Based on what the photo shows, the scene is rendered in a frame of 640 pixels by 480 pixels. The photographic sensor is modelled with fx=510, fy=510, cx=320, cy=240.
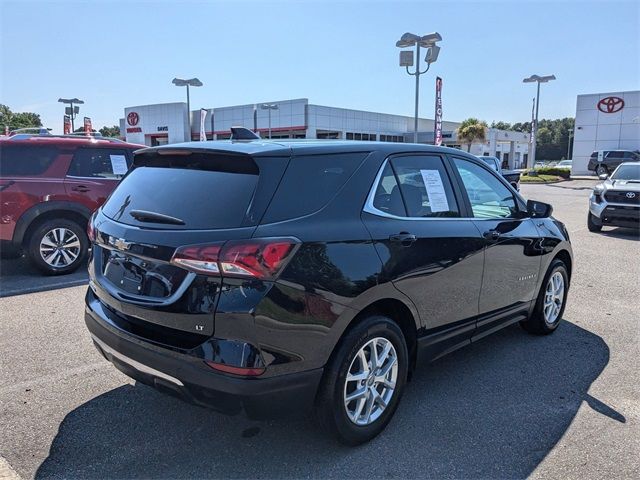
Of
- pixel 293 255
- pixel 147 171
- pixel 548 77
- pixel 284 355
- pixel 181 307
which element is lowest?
pixel 284 355

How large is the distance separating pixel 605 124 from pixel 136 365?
46.0 metres

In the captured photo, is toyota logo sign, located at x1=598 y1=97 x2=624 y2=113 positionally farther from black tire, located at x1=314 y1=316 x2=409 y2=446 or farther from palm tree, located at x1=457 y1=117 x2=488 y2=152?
black tire, located at x1=314 y1=316 x2=409 y2=446

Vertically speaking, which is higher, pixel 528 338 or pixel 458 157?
pixel 458 157

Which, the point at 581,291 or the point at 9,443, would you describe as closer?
the point at 9,443

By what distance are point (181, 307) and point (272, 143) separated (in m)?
1.11

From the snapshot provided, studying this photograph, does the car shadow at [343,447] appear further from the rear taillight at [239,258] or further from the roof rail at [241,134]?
the roof rail at [241,134]

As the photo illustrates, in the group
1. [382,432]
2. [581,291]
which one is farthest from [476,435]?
[581,291]

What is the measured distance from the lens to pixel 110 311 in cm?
300

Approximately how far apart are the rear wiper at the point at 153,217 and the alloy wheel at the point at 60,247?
4651 mm

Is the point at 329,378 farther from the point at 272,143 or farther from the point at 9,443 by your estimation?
the point at 9,443

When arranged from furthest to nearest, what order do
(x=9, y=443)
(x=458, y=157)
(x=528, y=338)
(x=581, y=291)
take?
(x=581, y=291) < (x=528, y=338) < (x=458, y=157) < (x=9, y=443)

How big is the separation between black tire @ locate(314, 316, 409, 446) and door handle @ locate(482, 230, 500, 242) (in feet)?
4.04

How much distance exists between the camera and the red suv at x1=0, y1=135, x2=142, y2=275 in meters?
6.61

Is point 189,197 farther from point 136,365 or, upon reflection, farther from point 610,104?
point 610,104
